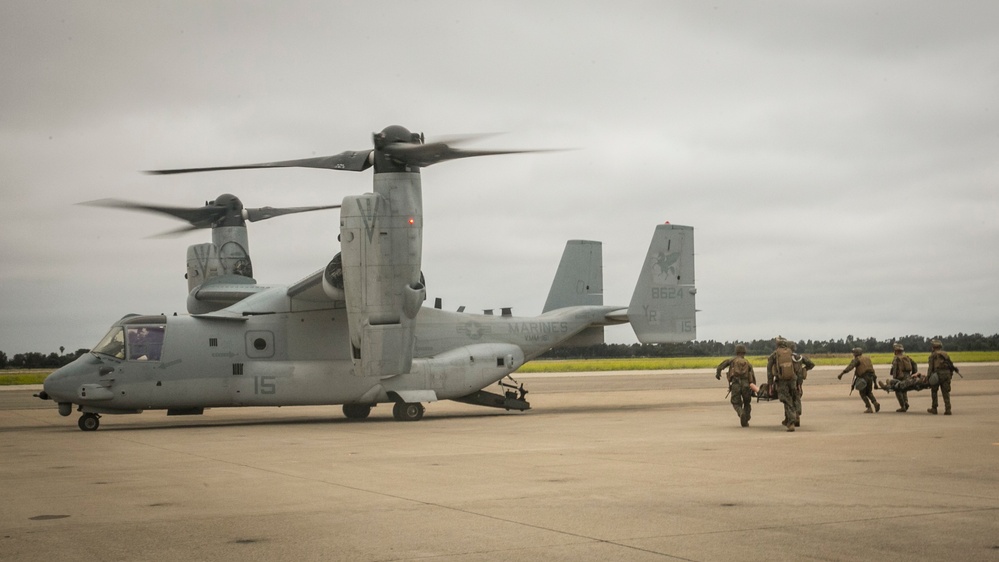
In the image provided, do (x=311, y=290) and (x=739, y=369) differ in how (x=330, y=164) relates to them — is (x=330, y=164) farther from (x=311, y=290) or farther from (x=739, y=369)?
(x=739, y=369)

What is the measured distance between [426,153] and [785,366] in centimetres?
887

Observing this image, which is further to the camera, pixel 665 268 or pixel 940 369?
pixel 665 268

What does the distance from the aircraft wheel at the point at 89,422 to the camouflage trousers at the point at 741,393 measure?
550 inches

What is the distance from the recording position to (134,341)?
73.5ft

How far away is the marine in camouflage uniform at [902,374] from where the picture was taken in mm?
22703

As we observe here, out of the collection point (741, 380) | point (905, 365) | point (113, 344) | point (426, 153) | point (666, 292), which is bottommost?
point (741, 380)

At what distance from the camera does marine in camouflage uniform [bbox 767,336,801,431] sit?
719 inches

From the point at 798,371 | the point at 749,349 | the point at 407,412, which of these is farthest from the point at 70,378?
the point at 749,349

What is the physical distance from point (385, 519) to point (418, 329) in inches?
652

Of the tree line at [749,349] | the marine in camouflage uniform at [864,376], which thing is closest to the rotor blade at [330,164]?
the marine in camouflage uniform at [864,376]

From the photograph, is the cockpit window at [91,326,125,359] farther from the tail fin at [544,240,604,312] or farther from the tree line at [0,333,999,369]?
the tree line at [0,333,999,369]

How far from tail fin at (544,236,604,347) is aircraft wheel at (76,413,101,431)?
12690mm

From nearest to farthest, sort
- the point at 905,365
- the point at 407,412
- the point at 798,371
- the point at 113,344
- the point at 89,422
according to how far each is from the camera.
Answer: the point at 798,371 → the point at 89,422 → the point at 113,344 → the point at 905,365 → the point at 407,412

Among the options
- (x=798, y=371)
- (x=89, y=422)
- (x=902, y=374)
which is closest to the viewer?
(x=798, y=371)
